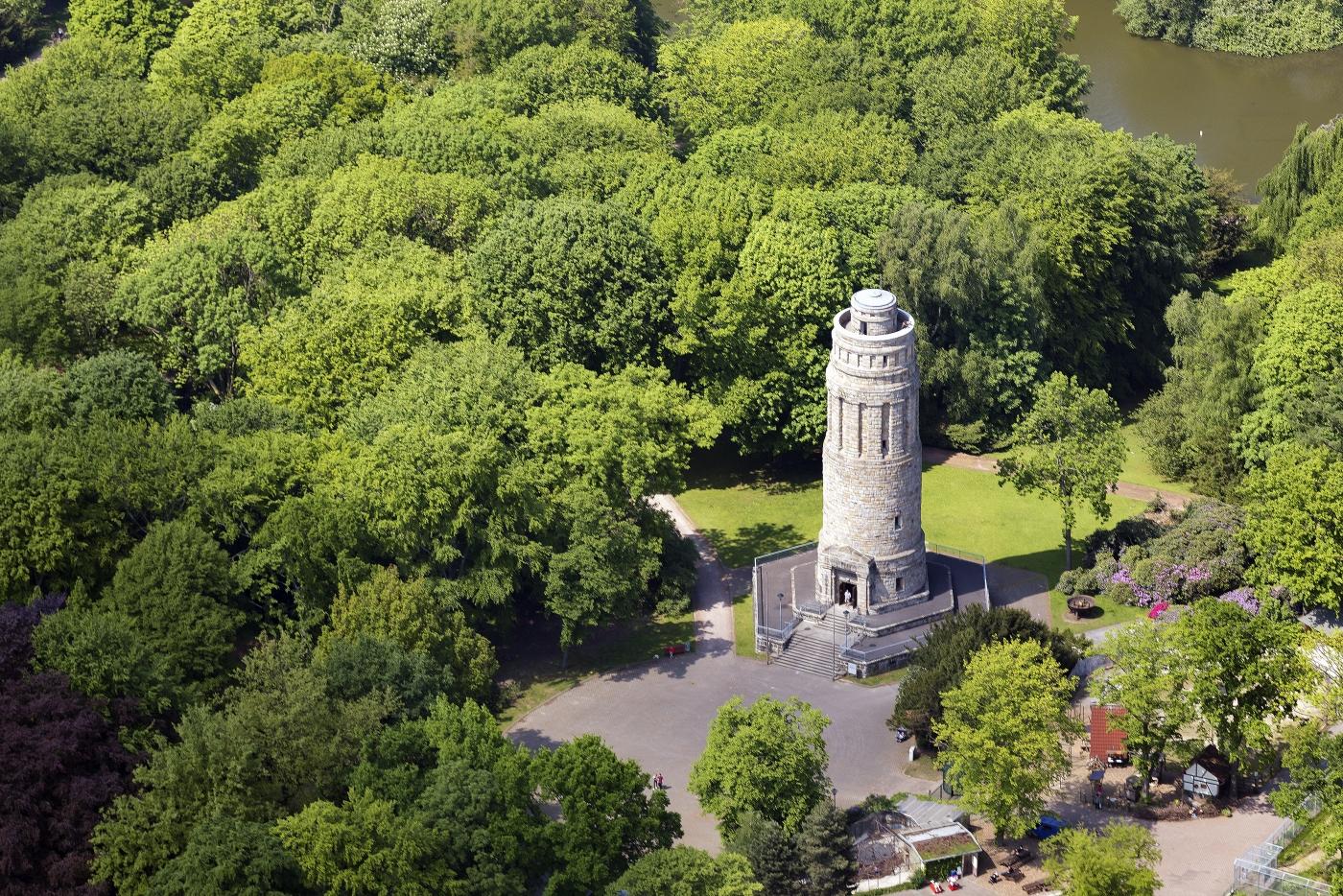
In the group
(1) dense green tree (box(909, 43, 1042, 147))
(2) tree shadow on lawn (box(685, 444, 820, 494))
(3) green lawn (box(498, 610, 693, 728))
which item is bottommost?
(3) green lawn (box(498, 610, 693, 728))

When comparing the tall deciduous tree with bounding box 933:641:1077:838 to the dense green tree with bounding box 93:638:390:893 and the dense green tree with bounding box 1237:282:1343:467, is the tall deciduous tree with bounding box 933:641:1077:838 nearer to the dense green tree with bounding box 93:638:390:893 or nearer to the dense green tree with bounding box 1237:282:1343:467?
the dense green tree with bounding box 93:638:390:893

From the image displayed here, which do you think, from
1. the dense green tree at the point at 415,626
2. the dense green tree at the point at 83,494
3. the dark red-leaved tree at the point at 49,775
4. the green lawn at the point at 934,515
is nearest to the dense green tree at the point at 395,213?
the green lawn at the point at 934,515

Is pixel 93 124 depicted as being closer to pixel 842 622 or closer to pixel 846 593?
pixel 846 593

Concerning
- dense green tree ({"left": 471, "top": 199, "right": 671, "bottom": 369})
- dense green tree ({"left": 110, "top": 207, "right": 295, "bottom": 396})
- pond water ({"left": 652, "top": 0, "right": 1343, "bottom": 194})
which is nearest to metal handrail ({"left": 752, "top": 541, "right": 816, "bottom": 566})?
dense green tree ({"left": 471, "top": 199, "right": 671, "bottom": 369})

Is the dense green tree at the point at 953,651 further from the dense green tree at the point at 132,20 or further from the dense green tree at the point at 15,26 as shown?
the dense green tree at the point at 15,26

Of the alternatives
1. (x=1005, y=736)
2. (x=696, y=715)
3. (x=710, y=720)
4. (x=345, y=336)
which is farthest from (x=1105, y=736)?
(x=345, y=336)

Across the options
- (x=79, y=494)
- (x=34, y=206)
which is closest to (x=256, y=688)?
(x=79, y=494)

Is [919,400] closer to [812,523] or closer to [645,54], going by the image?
[812,523]
